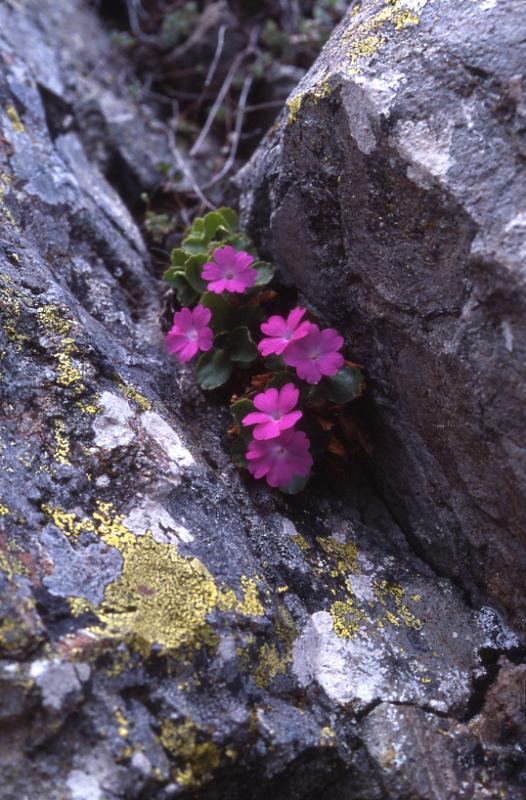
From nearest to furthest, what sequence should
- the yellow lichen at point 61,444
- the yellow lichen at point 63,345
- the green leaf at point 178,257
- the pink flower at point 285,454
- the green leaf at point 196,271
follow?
the yellow lichen at point 61,444 < the yellow lichen at point 63,345 < the pink flower at point 285,454 < the green leaf at point 196,271 < the green leaf at point 178,257

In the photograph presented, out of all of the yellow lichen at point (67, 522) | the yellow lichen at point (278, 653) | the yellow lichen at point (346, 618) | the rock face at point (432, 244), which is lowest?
the yellow lichen at point (67, 522)

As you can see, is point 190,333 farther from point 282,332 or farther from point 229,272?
point 282,332

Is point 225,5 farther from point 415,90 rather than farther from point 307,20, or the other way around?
point 415,90

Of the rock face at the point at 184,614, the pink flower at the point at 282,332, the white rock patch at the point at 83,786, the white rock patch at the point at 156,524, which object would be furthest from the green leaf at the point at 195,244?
the white rock patch at the point at 83,786

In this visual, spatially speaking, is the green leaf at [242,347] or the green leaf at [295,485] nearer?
the green leaf at [295,485]

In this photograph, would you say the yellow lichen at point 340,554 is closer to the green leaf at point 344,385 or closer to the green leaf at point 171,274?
the green leaf at point 344,385

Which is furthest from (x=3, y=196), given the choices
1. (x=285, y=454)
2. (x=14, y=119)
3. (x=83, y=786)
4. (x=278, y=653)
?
(x=83, y=786)
